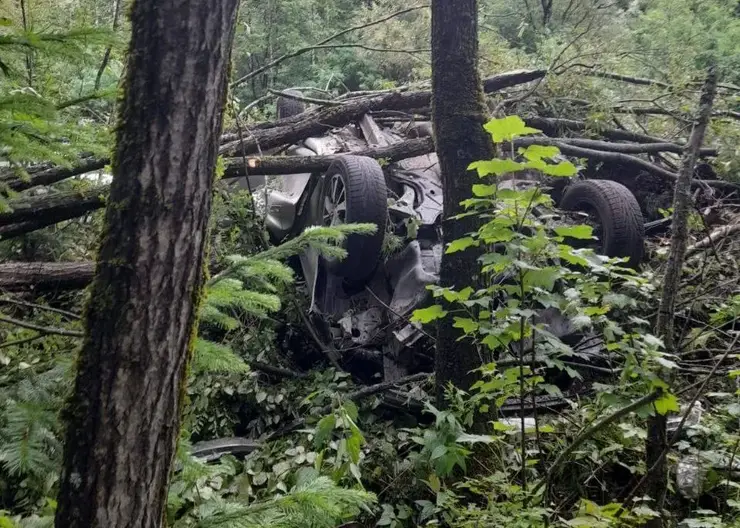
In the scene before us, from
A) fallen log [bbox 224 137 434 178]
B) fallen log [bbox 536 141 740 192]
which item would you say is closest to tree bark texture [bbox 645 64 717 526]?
fallen log [bbox 536 141 740 192]

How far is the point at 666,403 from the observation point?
1986 millimetres

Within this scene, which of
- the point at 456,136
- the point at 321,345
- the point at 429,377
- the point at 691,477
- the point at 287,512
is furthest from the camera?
the point at 321,345

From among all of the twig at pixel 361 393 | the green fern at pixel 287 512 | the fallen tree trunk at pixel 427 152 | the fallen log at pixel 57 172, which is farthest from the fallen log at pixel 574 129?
the green fern at pixel 287 512

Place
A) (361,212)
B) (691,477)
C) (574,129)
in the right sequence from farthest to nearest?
(574,129) → (361,212) → (691,477)

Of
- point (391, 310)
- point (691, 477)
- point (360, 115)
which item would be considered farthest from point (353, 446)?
point (360, 115)

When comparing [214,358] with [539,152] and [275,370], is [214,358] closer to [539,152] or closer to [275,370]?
[539,152]

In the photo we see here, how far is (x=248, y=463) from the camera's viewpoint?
3723 mm

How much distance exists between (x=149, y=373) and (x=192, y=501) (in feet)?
6.09

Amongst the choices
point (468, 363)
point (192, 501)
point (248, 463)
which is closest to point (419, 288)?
point (468, 363)

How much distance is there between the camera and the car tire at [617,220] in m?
4.87

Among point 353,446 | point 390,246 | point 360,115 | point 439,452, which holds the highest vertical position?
point 360,115

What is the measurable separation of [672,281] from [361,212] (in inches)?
99.7

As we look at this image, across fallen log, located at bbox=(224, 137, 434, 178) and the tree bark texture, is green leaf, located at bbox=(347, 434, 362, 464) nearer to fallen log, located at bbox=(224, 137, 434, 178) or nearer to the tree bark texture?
the tree bark texture

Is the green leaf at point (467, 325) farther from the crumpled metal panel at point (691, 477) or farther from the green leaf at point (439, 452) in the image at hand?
the crumpled metal panel at point (691, 477)
